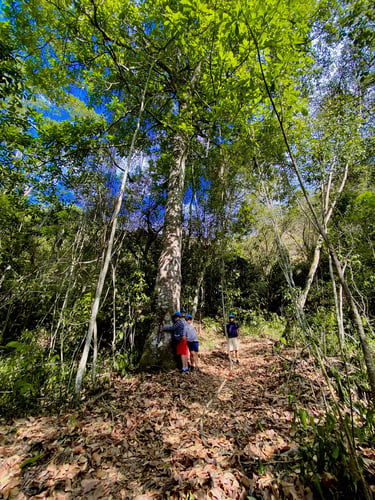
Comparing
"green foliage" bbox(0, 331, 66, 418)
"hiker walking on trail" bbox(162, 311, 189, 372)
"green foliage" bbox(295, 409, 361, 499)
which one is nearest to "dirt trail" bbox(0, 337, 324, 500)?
"green foliage" bbox(295, 409, 361, 499)

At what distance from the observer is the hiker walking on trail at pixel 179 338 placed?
4012 mm

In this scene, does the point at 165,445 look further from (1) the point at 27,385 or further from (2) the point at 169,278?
(2) the point at 169,278

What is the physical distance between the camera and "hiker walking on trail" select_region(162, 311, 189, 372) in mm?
4012

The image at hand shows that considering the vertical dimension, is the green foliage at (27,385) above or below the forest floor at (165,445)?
above

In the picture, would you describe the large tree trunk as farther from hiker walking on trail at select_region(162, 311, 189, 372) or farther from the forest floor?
the forest floor

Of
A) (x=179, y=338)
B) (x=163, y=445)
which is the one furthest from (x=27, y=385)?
(x=179, y=338)

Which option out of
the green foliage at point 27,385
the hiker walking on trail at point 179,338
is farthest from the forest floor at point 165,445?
the hiker walking on trail at point 179,338

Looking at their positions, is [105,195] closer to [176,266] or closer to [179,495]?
[176,266]

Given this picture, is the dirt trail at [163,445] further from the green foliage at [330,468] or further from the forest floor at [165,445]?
the green foliage at [330,468]

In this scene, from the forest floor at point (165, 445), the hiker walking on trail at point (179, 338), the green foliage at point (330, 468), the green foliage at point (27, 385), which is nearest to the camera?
the green foliage at point (330, 468)

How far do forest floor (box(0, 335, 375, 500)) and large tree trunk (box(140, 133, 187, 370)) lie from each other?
1.74ft

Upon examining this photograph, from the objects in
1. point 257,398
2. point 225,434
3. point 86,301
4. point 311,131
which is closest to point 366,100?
point 311,131

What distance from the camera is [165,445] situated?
7.41 ft

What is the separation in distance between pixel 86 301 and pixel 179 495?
4042 mm
